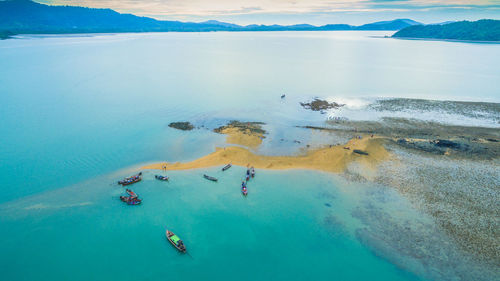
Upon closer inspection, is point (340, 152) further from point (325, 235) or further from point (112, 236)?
point (112, 236)

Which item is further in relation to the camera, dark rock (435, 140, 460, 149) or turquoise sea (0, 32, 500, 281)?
dark rock (435, 140, 460, 149)

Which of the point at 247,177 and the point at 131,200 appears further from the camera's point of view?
the point at 247,177

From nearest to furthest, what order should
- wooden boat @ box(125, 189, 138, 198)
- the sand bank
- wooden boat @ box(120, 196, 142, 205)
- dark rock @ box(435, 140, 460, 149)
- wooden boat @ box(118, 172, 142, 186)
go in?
wooden boat @ box(120, 196, 142, 205) → wooden boat @ box(125, 189, 138, 198) → wooden boat @ box(118, 172, 142, 186) → dark rock @ box(435, 140, 460, 149) → the sand bank

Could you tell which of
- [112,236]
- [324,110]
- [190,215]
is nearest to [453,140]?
[324,110]

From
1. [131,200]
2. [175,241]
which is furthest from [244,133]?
[175,241]

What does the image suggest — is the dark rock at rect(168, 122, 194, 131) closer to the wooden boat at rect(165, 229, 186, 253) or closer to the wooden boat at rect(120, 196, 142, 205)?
the wooden boat at rect(120, 196, 142, 205)

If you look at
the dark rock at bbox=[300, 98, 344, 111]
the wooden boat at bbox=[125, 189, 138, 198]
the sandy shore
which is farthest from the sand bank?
the wooden boat at bbox=[125, 189, 138, 198]

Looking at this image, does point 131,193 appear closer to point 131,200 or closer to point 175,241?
point 131,200
